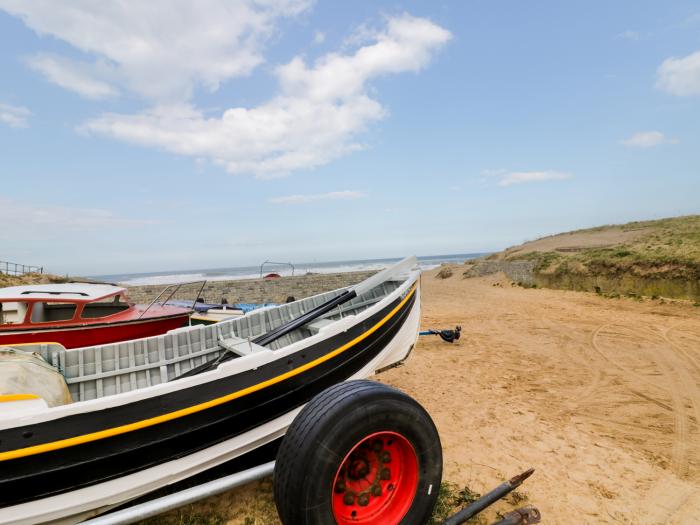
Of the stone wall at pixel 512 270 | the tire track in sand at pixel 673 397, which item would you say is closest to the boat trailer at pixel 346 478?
the tire track in sand at pixel 673 397

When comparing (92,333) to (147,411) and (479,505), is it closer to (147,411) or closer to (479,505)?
(147,411)

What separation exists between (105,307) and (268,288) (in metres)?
10.4

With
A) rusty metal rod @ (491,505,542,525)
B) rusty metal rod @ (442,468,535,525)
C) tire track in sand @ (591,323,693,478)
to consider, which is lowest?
tire track in sand @ (591,323,693,478)

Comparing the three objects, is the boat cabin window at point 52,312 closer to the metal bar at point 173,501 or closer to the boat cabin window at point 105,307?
the boat cabin window at point 105,307

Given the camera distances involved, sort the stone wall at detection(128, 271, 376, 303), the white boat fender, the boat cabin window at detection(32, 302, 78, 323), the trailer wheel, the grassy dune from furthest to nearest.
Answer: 1. the stone wall at detection(128, 271, 376, 303)
2. the grassy dune
3. the boat cabin window at detection(32, 302, 78, 323)
4. the white boat fender
5. the trailer wheel

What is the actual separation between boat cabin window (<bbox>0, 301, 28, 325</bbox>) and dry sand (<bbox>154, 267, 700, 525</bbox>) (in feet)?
19.0

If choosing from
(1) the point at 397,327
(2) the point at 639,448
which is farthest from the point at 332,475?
(2) the point at 639,448

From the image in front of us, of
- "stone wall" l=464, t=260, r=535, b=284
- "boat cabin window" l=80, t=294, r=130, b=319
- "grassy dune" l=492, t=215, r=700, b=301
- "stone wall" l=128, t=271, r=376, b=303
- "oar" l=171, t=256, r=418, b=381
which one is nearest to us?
"oar" l=171, t=256, r=418, b=381

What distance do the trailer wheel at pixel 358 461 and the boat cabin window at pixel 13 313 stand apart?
6.96 metres

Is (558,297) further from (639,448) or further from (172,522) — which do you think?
(172,522)

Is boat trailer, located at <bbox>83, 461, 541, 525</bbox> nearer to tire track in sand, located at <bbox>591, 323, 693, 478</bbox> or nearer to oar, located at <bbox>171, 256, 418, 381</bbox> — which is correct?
oar, located at <bbox>171, 256, 418, 381</bbox>

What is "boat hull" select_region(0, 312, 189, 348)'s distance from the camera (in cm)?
605

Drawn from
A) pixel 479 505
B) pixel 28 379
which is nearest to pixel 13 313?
pixel 28 379

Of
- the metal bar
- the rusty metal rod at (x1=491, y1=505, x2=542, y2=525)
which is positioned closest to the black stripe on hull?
the metal bar
